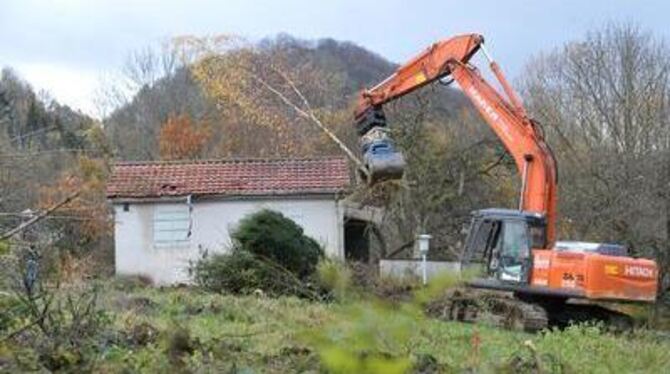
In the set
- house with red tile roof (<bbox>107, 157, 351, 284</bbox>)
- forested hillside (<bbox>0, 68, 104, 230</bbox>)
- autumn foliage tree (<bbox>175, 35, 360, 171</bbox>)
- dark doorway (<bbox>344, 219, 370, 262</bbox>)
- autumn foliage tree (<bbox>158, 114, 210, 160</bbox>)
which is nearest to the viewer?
forested hillside (<bbox>0, 68, 104, 230</bbox>)

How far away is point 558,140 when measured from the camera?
38.6 m

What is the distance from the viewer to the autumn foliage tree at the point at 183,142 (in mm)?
57375

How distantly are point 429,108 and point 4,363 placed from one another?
119 ft

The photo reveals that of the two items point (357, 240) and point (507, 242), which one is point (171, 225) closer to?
point (357, 240)

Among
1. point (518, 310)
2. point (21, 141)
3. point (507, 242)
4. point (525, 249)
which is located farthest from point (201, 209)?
point (21, 141)

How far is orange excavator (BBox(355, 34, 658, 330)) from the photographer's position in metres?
20.3

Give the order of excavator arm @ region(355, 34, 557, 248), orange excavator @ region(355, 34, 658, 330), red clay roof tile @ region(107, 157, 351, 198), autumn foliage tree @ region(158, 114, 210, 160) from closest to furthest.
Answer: orange excavator @ region(355, 34, 658, 330), excavator arm @ region(355, 34, 557, 248), red clay roof tile @ region(107, 157, 351, 198), autumn foliage tree @ region(158, 114, 210, 160)

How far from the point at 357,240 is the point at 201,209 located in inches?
311

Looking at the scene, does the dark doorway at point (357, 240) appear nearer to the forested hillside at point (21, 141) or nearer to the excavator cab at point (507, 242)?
the excavator cab at point (507, 242)

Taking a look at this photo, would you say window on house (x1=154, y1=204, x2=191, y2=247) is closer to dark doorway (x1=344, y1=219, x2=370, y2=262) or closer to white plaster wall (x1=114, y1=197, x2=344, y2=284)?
white plaster wall (x1=114, y1=197, x2=344, y2=284)

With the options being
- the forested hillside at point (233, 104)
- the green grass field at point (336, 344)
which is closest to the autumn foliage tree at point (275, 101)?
the forested hillside at point (233, 104)

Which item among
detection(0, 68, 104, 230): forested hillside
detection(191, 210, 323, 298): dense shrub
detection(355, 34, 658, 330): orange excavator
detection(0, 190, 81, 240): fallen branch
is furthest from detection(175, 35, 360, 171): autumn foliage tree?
detection(0, 190, 81, 240): fallen branch

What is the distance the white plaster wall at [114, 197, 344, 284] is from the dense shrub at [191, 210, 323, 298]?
6161mm

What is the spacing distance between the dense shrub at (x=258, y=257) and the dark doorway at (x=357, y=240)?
1152 cm
